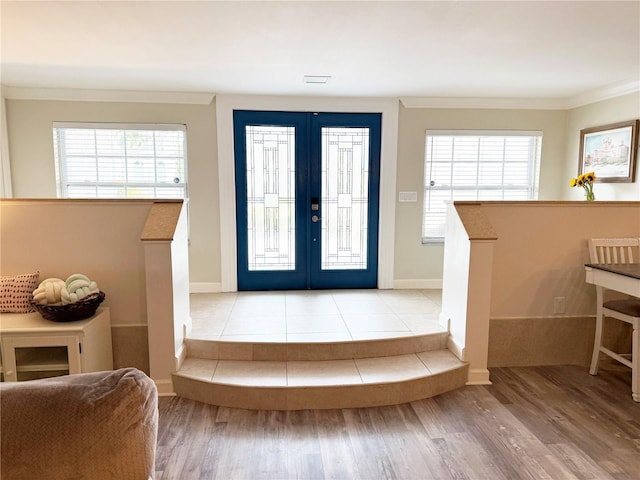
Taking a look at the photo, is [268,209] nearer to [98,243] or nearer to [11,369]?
[98,243]

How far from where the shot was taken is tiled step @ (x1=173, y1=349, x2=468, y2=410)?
2.70 m

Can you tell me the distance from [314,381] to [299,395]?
0.45 ft

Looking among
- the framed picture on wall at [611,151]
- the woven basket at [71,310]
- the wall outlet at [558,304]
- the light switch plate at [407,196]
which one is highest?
the framed picture on wall at [611,151]

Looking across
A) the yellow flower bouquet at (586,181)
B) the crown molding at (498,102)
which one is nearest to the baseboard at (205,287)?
the crown molding at (498,102)

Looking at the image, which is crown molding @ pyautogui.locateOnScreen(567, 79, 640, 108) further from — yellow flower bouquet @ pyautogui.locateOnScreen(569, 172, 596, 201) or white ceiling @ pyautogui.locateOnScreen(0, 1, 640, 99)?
yellow flower bouquet @ pyautogui.locateOnScreen(569, 172, 596, 201)

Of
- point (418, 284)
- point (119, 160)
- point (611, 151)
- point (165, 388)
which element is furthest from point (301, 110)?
point (611, 151)

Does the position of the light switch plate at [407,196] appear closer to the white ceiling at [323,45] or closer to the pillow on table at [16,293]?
the white ceiling at [323,45]

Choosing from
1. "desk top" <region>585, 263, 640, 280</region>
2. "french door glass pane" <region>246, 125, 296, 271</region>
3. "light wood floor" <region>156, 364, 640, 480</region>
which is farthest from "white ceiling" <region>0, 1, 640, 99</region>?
"light wood floor" <region>156, 364, 640, 480</region>

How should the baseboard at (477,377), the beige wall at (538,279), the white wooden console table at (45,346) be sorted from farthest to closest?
the beige wall at (538,279), the baseboard at (477,377), the white wooden console table at (45,346)

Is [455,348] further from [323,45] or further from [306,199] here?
[323,45]

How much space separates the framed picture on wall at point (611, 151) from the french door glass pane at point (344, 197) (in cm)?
231

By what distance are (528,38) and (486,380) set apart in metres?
2.42

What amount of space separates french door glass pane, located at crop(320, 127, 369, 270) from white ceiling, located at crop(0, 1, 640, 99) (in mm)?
582

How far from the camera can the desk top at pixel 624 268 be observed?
104 inches
